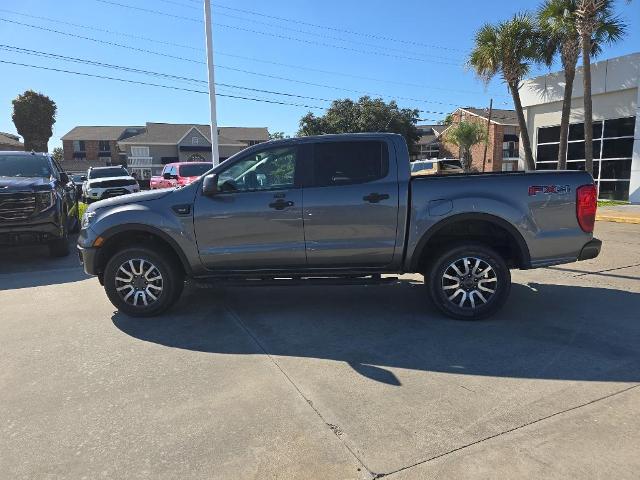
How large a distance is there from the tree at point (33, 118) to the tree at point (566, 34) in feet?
176

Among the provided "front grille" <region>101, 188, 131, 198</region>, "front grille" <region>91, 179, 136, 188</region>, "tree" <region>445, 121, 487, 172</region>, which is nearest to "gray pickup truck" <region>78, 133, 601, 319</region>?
"front grille" <region>101, 188, 131, 198</region>

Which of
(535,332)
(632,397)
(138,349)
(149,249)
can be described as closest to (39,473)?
(138,349)

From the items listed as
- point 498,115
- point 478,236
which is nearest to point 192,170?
point 478,236

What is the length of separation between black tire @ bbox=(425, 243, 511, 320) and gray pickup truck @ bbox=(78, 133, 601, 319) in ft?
0.03

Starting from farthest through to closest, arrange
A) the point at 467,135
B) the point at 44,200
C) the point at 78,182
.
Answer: the point at 467,135 < the point at 78,182 < the point at 44,200

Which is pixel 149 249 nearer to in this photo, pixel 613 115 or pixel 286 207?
pixel 286 207

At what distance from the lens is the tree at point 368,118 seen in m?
49.7

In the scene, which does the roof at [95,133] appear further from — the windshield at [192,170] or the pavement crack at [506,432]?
the pavement crack at [506,432]

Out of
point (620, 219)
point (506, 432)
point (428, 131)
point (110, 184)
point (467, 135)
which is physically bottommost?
point (506, 432)

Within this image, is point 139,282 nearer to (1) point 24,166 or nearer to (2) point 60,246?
(2) point 60,246

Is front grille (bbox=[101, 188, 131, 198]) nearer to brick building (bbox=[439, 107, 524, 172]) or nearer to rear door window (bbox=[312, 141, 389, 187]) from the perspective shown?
rear door window (bbox=[312, 141, 389, 187])

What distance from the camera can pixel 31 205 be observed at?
8.08 m

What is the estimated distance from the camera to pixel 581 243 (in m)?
4.93

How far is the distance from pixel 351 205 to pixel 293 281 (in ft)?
3.33
